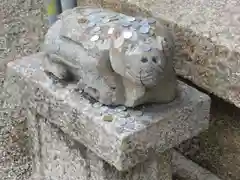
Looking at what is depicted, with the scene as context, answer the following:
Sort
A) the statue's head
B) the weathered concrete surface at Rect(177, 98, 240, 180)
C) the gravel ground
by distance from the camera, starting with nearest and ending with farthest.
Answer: the statue's head, the weathered concrete surface at Rect(177, 98, 240, 180), the gravel ground

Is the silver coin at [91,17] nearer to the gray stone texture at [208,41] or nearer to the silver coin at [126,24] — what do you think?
the silver coin at [126,24]

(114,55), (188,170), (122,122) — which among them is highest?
(114,55)

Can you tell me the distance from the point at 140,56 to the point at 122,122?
0.17 m

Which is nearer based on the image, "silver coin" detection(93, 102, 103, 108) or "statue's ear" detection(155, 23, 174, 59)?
"statue's ear" detection(155, 23, 174, 59)

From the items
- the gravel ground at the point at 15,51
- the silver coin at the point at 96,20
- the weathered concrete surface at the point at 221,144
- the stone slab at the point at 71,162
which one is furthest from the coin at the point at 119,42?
the gravel ground at the point at 15,51

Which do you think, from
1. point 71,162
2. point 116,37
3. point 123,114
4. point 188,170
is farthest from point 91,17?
point 188,170

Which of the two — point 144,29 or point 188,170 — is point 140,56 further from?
point 188,170

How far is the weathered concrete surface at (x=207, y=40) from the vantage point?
4.84 ft

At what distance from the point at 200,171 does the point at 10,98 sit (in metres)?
0.76

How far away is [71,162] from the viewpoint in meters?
1.54

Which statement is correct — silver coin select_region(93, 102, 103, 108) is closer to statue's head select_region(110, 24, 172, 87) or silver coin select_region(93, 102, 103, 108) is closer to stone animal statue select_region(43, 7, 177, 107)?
stone animal statue select_region(43, 7, 177, 107)

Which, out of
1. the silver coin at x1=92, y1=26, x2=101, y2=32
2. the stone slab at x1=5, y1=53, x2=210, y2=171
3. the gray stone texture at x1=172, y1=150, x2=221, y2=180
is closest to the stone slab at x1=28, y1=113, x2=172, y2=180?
the stone slab at x1=5, y1=53, x2=210, y2=171

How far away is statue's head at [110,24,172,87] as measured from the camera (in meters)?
1.24

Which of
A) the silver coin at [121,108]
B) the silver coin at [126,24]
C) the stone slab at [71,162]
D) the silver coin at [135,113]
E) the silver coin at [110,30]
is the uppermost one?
the silver coin at [126,24]
